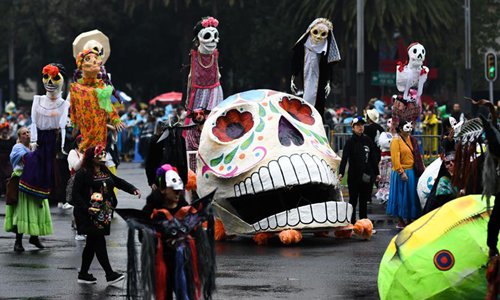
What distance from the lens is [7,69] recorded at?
68.9 m

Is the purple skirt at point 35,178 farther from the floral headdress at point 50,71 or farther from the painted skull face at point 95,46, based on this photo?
the painted skull face at point 95,46

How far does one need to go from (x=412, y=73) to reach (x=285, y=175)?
722 centimetres

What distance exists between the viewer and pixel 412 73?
919 inches

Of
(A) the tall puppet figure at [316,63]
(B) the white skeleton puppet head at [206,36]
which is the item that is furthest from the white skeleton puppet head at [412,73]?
(B) the white skeleton puppet head at [206,36]

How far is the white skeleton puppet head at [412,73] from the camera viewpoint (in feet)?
76.4

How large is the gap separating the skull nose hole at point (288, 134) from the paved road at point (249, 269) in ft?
3.93

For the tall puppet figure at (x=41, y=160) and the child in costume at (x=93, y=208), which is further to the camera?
the tall puppet figure at (x=41, y=160)

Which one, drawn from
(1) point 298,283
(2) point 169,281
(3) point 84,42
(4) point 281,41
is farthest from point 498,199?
(4) point 281,41

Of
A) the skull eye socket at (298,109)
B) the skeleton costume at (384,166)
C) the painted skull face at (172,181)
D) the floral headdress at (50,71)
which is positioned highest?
the floral headdress at (50,71)

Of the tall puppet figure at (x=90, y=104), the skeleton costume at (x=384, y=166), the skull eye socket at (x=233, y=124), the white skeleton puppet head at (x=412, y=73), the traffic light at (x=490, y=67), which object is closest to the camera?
the skull eye socket at (x=233, y=124)

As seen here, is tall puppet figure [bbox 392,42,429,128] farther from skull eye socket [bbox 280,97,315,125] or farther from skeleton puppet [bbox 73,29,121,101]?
skull eye socket [bbox 280,97,315,125]

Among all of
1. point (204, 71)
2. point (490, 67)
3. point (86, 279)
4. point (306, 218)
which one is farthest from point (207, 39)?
point (490, 67)

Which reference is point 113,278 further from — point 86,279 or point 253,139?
point 253,139

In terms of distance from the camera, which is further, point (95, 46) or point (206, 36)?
point (95, 46)
